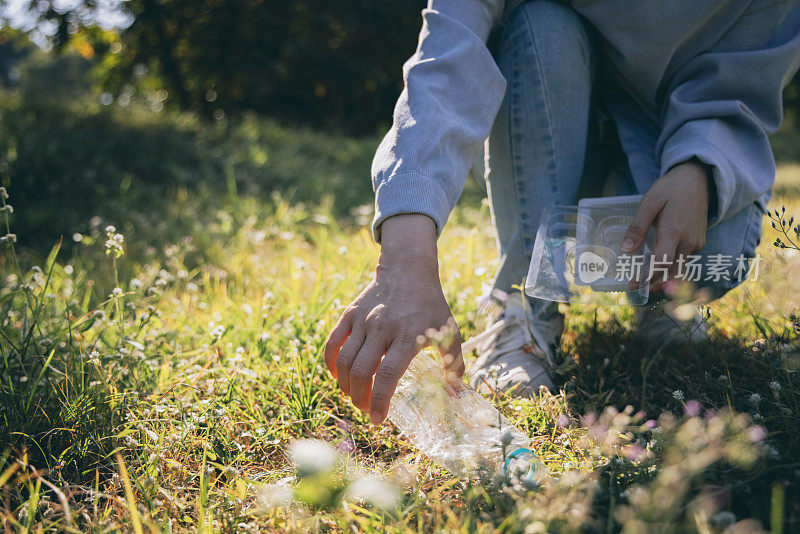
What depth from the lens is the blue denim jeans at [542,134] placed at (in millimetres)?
1752

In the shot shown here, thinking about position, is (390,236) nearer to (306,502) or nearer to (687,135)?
(306,502)

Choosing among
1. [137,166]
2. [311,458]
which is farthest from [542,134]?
[137,166]

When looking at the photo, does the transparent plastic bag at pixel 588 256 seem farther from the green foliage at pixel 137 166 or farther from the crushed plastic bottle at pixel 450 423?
the green foliage at pixel 137 166

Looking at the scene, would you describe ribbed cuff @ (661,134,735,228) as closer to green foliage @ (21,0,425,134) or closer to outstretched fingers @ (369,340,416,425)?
outstretched fingers @ (369,340,416,425)

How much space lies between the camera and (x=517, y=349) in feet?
5.56

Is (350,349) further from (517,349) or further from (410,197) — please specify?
(517,349)

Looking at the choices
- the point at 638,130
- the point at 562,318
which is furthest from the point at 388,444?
the point at 638,130

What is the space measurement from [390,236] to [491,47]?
1.03 meters

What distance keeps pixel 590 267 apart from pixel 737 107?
2.10ft

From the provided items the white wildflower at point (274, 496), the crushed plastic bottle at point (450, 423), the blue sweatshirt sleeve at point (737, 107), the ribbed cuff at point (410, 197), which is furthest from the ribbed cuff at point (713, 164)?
the white wildflower at point (274, 496)

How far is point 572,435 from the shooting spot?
4.54 ft

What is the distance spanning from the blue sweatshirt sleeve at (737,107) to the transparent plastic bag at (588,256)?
21cm

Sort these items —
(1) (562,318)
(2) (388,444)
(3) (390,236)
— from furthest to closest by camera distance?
(1) (562,318) → (2) (388,444) → (3) (390,236)

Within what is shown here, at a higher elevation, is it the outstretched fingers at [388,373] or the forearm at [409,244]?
the forearm at [409,244]
